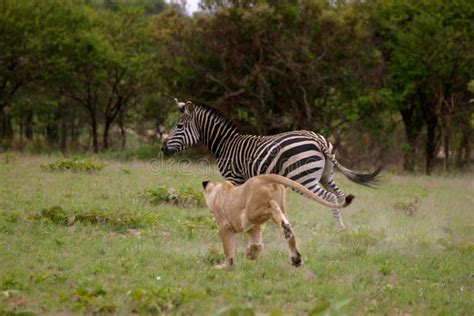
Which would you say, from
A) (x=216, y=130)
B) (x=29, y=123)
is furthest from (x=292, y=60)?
(x=29, y=123)

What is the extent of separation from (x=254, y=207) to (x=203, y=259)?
1390mm

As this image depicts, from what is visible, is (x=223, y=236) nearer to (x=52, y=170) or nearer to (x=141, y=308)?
(x=141, y=308)

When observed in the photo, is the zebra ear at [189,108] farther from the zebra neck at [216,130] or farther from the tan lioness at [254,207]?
the tan lioness at [254,207]

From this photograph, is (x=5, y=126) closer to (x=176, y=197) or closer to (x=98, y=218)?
(x=176, y=197)

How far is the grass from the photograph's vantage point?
7.35 m

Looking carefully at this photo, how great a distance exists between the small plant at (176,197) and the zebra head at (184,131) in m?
0.89

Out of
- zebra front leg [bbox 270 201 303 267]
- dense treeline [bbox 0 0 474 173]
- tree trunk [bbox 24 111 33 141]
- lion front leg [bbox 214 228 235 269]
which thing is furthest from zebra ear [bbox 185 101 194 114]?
tree trunk [bbox 24 111 33 141]

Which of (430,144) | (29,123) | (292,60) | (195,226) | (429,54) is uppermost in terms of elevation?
(429,54)

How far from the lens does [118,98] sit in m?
A: 32.9

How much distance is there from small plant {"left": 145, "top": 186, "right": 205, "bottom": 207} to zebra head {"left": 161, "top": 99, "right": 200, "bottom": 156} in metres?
0.89

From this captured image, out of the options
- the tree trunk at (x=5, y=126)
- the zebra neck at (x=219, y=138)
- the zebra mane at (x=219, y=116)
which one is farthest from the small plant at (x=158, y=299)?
the tree trunk at (x=5, y=126)

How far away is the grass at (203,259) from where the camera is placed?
7352mm

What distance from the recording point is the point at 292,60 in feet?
84.1

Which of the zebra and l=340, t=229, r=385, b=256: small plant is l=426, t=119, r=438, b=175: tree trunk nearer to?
the zebra
